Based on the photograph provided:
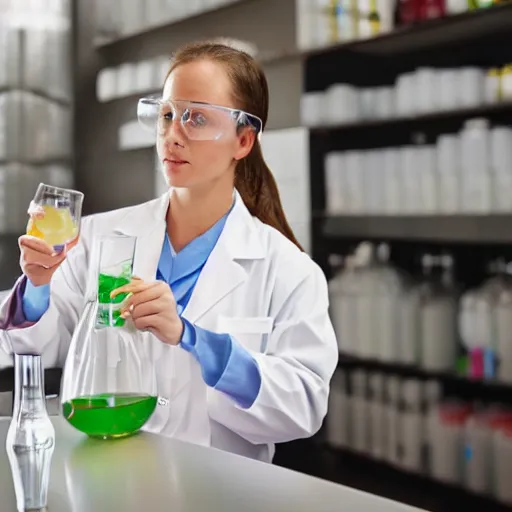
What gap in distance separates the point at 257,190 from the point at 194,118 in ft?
0.86

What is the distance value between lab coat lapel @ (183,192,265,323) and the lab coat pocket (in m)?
0.05

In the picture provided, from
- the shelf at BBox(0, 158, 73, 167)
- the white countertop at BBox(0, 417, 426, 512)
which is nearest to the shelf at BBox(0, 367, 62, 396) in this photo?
the white countertop at BBox(0, 417, 426, 512)

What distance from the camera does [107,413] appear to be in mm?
1212

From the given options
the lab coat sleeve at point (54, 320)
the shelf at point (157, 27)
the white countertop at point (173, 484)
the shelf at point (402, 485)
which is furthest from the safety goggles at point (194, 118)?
the shelf at point (402, 485)

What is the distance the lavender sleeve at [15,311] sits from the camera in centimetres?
158

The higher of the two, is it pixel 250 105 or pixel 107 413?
pixel 250 105

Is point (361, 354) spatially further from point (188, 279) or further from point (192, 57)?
point (192, 57)

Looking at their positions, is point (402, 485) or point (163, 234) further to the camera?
point (402, 485)

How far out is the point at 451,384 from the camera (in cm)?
270

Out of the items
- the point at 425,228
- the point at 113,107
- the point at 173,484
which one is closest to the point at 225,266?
the point at 173,484

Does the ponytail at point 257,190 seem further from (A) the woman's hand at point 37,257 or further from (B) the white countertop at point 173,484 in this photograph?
Answer: (B) the white countertop at point 173,484

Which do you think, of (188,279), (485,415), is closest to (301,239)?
(485,415)

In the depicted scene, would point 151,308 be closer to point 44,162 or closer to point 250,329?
point 250,329

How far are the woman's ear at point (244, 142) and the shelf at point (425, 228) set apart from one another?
110 centimetres
